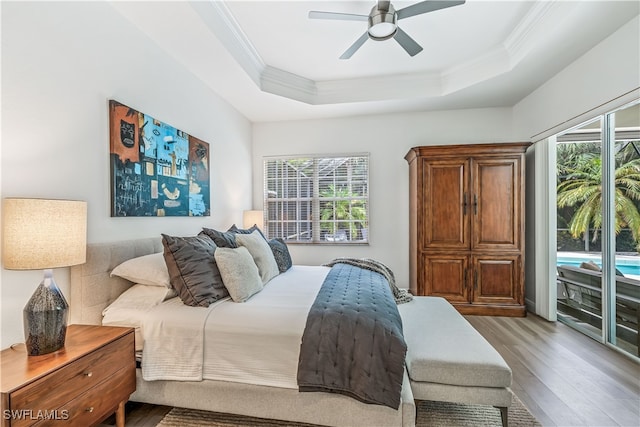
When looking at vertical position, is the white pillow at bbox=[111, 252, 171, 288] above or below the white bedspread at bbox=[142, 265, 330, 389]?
above

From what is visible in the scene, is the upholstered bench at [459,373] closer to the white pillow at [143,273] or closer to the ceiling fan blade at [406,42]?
the white pillow at [143,273]

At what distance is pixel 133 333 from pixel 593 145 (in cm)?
415

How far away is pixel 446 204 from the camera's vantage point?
3.68m

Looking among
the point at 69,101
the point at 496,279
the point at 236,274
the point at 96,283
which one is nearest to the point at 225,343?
the point at 236,274

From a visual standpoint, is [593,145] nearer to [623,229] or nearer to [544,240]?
[623,229]

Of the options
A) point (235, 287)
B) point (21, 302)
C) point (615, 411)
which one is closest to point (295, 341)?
point (235, 287)

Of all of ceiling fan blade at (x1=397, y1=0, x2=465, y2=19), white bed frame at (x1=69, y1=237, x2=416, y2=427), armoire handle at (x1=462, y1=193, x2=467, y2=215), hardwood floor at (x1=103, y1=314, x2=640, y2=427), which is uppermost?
ceiling fan blade at (x1=397, y1=0, x2=465, y2=19)

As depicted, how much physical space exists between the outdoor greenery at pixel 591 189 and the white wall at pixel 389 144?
3.32 ft

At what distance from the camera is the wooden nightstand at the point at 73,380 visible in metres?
1.10

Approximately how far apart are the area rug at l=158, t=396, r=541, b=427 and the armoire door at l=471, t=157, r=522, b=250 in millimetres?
2093

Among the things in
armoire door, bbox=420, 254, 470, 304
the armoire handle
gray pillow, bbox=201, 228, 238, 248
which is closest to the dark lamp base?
gray pillow, bbox=201, 228, 238, 248

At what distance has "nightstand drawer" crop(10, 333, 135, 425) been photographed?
1115mm

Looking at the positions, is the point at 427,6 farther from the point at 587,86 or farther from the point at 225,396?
the point at 225,396

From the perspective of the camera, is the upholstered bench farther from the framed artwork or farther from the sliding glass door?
the framed artwork
